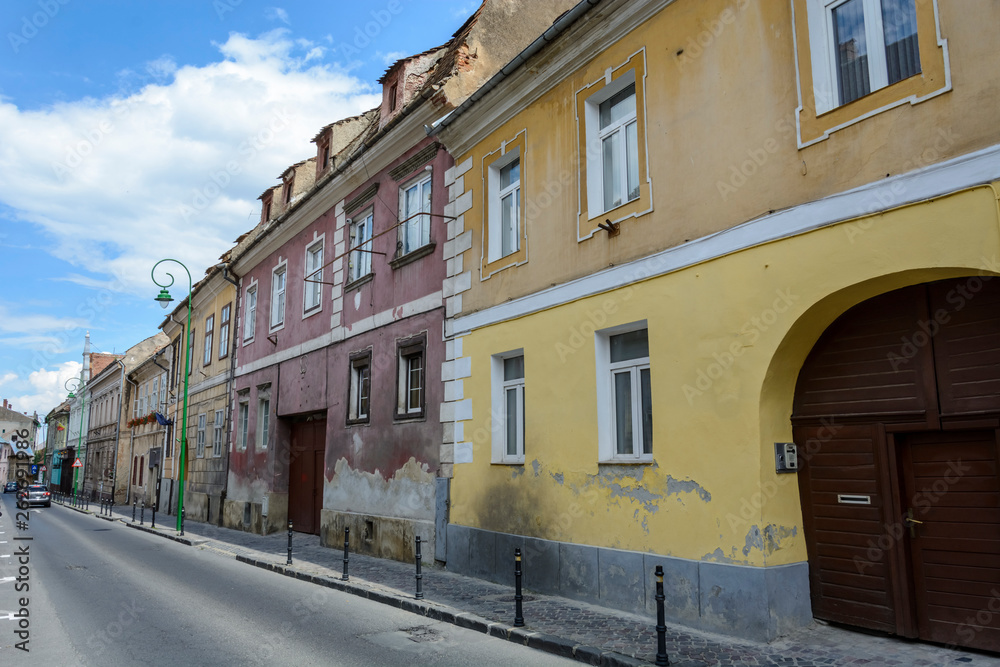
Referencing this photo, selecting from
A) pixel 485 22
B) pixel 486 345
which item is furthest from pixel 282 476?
pixel 485 22

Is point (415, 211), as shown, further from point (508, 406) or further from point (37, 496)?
point (37, 496)

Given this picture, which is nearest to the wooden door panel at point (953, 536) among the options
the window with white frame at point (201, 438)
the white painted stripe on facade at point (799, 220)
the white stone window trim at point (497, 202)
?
the white painted stripe on facade at point (799, 220)

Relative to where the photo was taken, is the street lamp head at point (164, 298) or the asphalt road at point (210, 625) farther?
the street lamp head at point (164, 298)

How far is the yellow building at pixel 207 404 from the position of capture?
24672 mm

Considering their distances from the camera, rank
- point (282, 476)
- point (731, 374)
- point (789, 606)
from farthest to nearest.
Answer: point (282, 476)
point (731, 374)
point (789, 606)

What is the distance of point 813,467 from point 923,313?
1976mm

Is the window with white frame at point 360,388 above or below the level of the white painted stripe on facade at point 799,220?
below

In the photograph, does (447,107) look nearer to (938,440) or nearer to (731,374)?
(731,374)

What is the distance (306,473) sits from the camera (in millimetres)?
19281

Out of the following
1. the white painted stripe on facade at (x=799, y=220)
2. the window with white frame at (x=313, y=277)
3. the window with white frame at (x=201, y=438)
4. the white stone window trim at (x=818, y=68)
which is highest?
the window with white frame at (x=313, y=277)

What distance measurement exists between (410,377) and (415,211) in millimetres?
3577

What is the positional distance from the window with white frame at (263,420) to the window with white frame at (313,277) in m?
3.92

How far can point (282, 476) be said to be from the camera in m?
20.0

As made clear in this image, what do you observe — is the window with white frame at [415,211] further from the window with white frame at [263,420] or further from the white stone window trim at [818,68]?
the window with white frame at [263,420]
